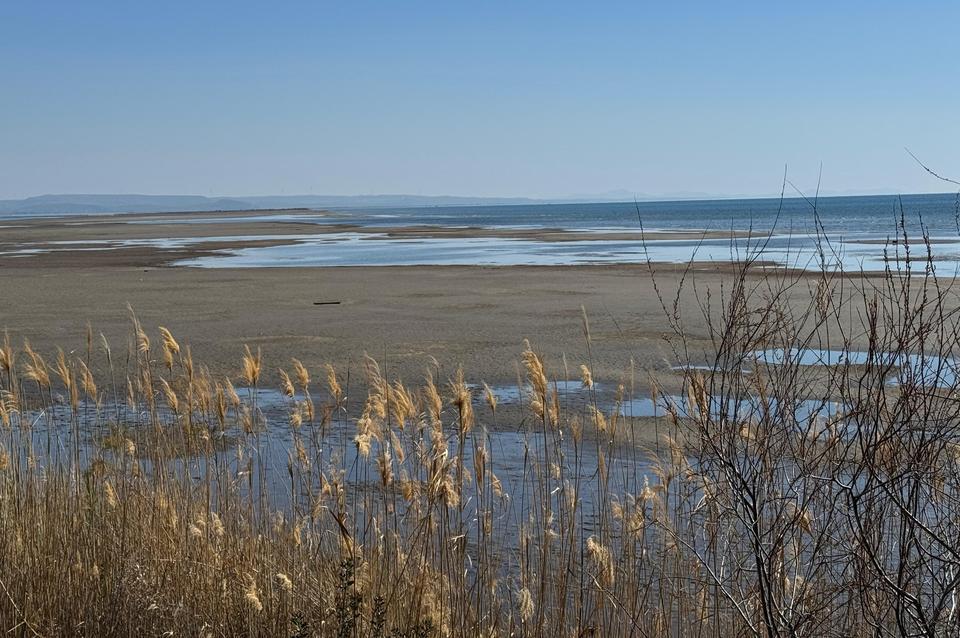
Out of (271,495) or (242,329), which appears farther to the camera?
(242,329)

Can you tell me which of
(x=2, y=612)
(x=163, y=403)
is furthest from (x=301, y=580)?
(x=163, y=403)

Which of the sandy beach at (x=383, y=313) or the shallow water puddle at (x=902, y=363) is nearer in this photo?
the shallow water puddle at (x=902, y=363)

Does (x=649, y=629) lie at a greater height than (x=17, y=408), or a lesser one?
lesser

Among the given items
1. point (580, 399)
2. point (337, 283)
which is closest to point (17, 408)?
point (580, 399)

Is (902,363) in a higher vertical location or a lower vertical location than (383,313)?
higher

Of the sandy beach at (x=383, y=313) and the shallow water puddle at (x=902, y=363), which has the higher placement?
the shallow water puddle at (x=902, y=363)

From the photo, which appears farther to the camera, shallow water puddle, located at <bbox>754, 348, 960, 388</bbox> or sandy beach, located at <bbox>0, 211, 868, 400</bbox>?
sandy beach, located at <bbox>0, 211, 868, 400</bbox>

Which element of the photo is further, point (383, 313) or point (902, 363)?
point (383, 313)

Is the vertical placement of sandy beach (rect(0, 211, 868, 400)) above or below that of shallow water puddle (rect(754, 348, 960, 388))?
below

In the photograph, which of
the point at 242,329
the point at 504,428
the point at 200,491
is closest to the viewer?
the point at 200,491

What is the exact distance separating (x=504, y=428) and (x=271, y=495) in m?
3.20

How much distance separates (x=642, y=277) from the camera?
1105 inches

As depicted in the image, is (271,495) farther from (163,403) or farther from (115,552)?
(163,403)

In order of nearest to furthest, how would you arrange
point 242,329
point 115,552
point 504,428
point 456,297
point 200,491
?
1. point 115,552
2. point 200,491
3. point 504,428
4. point 242,329
5. point 456,297
